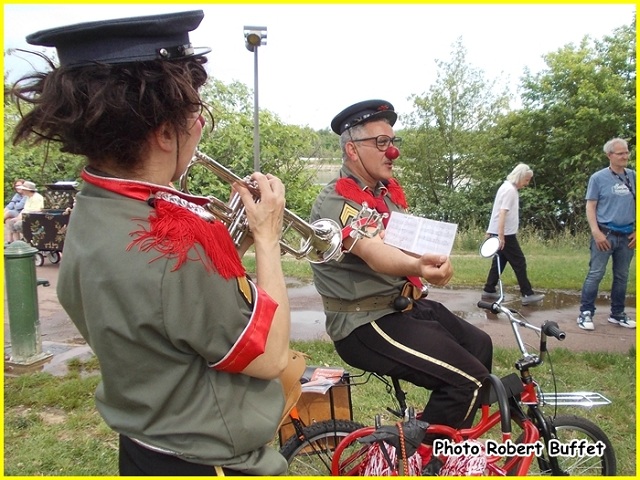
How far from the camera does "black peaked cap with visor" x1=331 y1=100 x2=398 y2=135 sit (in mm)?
2689

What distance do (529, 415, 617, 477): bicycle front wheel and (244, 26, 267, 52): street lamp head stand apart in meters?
4.64

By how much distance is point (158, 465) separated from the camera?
147 cm

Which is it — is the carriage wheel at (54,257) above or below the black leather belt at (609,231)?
below

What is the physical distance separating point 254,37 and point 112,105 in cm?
474

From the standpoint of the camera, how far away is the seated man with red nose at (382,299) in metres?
2.37

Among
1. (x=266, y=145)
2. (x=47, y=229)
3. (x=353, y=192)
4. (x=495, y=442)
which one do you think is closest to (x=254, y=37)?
(x=353, y=192)

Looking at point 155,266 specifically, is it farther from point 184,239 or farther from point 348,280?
point 348,280

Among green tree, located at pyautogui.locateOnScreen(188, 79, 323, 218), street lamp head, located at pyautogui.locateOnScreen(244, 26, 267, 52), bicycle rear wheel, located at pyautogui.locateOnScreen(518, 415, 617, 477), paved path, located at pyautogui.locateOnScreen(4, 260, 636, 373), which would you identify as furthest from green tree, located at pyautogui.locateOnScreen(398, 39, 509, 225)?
bicycle rear wheel, located at pyautogui.locateOnScreen(518, 415, 617, 477)

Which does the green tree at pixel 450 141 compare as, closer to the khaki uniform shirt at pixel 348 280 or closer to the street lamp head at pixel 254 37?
the street lamp head at pixel 254 37

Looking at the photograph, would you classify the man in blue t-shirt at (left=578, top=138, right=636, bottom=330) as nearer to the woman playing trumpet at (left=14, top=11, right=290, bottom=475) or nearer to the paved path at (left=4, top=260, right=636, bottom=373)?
the paved path at (left=4, top=260, right=636, bottom=373)

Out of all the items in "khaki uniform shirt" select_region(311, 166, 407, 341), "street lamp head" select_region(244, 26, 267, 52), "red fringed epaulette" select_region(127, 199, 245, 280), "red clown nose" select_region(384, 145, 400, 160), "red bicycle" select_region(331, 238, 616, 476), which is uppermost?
"street lamp head" select_region(244, 26, 267, 52)

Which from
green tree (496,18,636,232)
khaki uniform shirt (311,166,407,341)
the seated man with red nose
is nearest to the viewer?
the seated man with red nose

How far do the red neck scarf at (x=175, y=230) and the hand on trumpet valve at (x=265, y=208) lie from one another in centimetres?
14

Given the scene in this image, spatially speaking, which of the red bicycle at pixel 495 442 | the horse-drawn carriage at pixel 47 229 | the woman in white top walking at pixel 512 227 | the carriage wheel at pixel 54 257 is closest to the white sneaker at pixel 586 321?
the woman in white top walking at pixel 512 227
